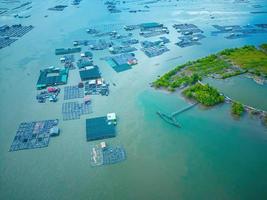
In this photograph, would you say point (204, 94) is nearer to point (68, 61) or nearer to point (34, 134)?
point (34, 134)

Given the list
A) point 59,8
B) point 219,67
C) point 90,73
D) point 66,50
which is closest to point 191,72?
point 219,67

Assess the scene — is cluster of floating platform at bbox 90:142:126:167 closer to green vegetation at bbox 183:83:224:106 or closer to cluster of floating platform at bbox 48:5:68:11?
green vegetation at bbox 183:83:224:106

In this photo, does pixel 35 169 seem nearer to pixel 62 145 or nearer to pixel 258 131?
pixel 62 145

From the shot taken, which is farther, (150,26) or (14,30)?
(150,26)

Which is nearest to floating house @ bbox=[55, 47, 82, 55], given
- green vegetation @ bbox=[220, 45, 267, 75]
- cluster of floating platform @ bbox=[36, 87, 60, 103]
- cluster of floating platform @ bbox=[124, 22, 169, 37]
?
cluster of floating platform @ bbox=[36, 87, 60, 103]

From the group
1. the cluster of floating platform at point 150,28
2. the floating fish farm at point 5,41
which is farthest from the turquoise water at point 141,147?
the cluster of floating platform at point 150,28

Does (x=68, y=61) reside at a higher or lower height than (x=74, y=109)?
higher

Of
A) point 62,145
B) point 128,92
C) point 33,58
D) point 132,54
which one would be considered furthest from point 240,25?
point 62,145
